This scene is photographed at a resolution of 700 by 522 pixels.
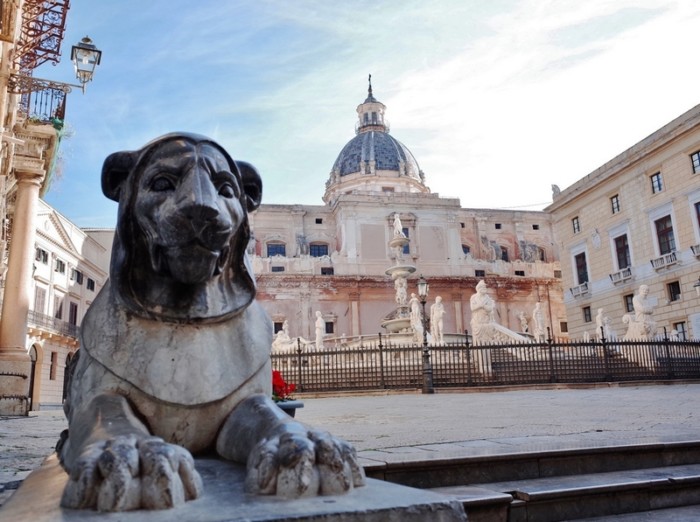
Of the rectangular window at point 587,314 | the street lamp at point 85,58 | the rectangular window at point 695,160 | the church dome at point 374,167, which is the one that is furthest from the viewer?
the church dome at point 374,167

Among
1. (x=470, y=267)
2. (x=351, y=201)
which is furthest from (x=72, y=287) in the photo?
(x=470, y=267)

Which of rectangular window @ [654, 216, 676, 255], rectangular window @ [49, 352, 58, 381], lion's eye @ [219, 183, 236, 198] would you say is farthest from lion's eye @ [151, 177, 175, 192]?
rectangular window @ [49, 352, 58, 381]

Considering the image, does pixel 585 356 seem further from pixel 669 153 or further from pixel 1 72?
pixel 1 72

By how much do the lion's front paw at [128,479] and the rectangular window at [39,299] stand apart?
29594mm

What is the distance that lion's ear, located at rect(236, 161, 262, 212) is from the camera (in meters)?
2.30

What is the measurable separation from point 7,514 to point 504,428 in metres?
4.26

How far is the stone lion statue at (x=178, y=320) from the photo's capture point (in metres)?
1.92

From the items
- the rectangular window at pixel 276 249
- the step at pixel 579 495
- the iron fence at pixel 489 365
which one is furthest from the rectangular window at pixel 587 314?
the step at pixel 579 495

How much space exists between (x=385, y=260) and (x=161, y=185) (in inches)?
1569

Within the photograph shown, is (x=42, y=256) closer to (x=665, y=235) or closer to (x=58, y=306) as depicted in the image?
(x=58, y=306)

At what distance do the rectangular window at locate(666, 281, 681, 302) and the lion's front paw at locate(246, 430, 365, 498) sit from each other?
91.3 feet

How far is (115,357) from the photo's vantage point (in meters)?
2.05

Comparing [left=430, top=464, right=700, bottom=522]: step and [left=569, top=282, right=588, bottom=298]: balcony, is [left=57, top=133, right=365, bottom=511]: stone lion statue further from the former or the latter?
[left=569, top=282, right=588, bottom=298]: balcony

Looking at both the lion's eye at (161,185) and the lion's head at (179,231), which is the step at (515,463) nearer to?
the lion's head at (179,231)
